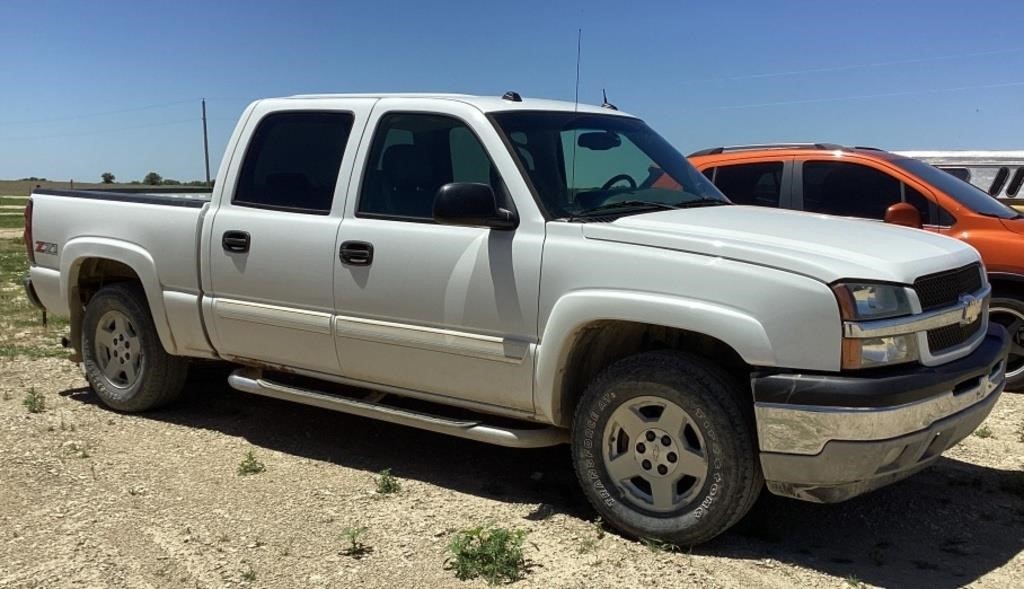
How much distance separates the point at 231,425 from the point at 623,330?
3035 mm

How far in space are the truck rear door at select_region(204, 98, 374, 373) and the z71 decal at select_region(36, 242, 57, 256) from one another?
63.1 inches

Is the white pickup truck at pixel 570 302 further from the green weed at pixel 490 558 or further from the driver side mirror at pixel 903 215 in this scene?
the driver side mirror at pixel 903 215

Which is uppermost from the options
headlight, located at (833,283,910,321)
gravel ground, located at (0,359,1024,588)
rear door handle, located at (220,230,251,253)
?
rear door handle, located at (220,230,251,253)

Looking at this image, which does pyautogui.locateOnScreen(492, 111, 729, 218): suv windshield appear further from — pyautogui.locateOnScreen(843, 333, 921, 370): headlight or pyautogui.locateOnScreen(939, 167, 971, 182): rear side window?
pyautogui.locateOnScreen(939, 167, 971, 182): rear side window

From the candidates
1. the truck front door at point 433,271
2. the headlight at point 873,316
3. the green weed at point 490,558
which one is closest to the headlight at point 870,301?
the headlight at point 873,316

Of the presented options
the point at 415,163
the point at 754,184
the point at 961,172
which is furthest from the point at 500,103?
the point at 961,172

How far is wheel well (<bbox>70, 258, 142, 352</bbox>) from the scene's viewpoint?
20.7ft

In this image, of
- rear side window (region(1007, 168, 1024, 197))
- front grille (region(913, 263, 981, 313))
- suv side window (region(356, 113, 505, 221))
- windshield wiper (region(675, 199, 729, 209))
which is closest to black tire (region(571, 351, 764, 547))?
front grille (region(913, 263, 981, 313))

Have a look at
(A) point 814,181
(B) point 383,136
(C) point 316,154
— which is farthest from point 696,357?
(A) point 814,181

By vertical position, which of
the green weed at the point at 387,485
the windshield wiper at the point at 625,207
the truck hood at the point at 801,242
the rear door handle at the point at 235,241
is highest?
the windshield wiper at the point at 625,207

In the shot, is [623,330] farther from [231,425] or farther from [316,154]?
[231,425]

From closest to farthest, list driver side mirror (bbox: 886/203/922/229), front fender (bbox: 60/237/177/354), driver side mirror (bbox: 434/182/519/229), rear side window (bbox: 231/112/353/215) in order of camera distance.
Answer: driver side mirror (bbox: 434/182/519/229) → rear side window (bbox: 231/112/353/215) → front fender (bbox: 60/237/177/354) → driver side mirror (bbox: 886/203/922/229)

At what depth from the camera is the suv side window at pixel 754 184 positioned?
7691 millimetres

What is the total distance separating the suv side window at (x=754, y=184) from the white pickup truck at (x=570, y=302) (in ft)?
8.10
